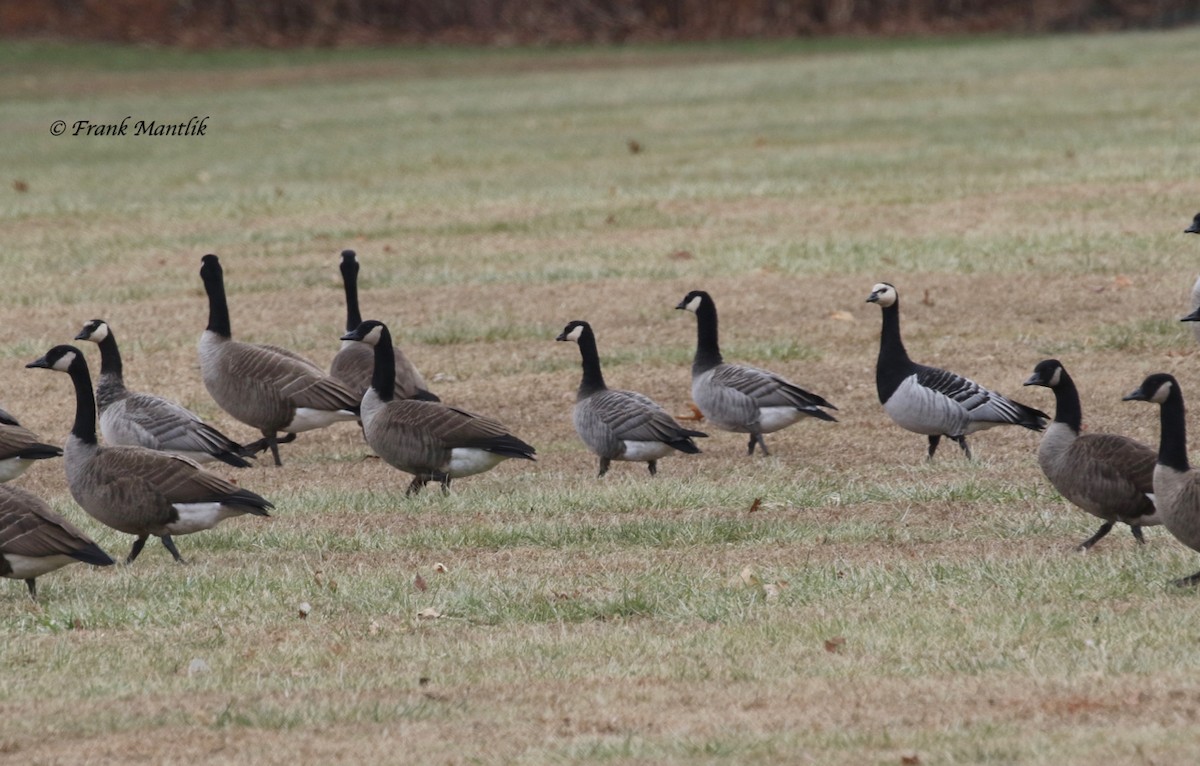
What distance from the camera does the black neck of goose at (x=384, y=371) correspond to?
1112 cm

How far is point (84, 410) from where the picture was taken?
9453mm

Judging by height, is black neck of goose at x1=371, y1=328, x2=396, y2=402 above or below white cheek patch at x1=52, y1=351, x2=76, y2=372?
below

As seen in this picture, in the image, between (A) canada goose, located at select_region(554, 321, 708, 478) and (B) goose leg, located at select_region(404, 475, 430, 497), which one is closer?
(B) goose leg, located at select_region(404, 475, 430, 497)

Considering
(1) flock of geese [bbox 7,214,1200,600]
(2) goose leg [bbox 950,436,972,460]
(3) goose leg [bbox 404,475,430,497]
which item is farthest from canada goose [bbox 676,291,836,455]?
(3) goose leg [bbox 404,475,430,497]

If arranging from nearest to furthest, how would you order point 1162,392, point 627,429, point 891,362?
1. point 1162,392
2. point 627,429
3. point 891,362

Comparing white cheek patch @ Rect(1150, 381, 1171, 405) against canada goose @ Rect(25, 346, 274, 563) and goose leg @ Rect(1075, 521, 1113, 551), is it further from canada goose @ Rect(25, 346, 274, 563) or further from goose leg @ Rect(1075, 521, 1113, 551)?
canada goose @ Rect(25, 346, 274, 563)

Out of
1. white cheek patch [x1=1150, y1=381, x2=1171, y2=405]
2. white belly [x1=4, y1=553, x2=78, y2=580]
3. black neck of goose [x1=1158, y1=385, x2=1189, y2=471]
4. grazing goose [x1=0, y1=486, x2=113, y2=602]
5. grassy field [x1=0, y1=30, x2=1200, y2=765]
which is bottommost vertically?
grassy field [x1=0, y1=30, x2=1200, y2=765]

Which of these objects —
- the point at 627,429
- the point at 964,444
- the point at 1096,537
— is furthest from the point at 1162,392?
the point at 627,429

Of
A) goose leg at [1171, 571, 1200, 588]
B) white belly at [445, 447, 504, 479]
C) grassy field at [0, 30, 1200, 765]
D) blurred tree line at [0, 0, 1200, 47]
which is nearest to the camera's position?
grassy field at [0, 30, 1200, 765]

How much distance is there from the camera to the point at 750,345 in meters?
15.2

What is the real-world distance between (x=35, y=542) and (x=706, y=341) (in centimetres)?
576

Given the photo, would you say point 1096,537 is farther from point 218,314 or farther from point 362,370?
point 218,314

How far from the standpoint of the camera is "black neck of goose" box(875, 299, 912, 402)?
456 inches

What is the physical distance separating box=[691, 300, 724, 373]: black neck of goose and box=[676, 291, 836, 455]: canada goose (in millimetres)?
146
